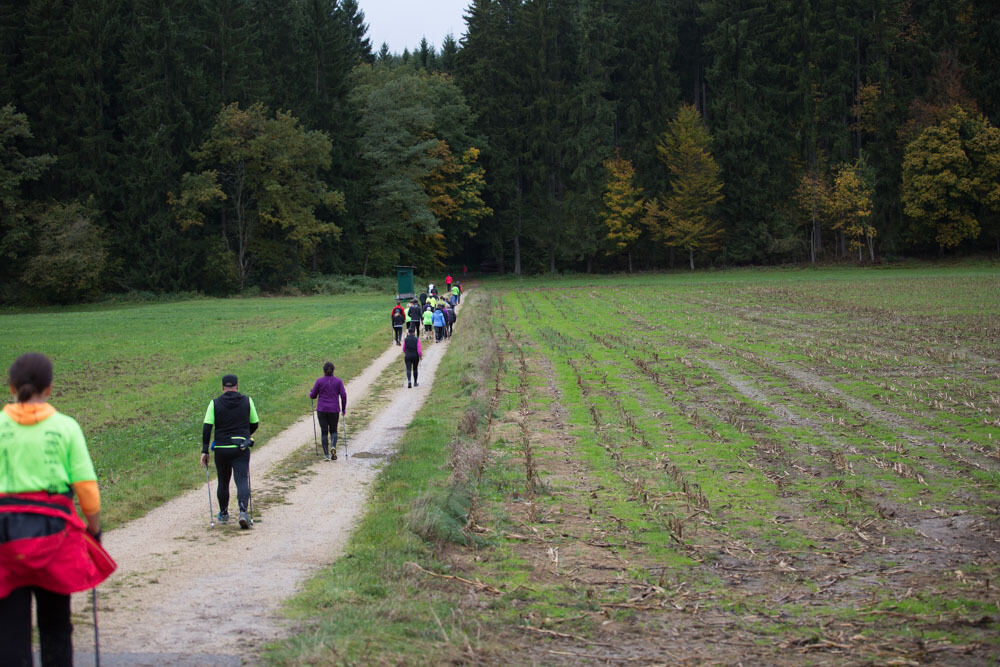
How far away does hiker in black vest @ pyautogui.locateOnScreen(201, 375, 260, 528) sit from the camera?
34.4 ft

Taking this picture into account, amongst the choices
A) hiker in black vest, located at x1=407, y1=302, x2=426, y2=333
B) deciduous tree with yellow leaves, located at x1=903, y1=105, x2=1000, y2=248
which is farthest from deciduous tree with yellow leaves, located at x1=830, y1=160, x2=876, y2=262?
hiker in black vest, located at x1=407, y1=302, x2=426, y2=333

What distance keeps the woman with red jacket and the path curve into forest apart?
1.48 meters

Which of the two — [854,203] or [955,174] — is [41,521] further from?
[854,203]

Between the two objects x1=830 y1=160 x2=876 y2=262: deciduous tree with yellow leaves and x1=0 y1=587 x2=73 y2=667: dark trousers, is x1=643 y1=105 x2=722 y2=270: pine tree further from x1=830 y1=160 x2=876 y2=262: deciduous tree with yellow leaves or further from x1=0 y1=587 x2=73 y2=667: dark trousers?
x1=0 y1=587 x2=73 y2=667: dark trousers

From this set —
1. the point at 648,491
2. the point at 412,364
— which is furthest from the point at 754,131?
the point at 648,491

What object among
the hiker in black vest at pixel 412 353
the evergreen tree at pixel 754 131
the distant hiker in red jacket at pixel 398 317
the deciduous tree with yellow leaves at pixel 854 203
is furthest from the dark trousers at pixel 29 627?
the evergreen tree at pixel 754 131

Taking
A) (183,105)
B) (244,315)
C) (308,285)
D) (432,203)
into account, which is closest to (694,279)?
(432,203)

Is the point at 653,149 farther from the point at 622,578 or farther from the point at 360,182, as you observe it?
the point at 622,578

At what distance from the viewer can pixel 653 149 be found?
8094 cm

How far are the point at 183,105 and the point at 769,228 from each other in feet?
163

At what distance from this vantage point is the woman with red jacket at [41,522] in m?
4.89

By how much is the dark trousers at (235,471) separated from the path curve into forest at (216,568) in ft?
1.08

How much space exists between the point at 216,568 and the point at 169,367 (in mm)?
19796

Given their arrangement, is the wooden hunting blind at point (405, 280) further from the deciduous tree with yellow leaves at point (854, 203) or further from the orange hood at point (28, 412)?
the orange hood at point (28, 412)
